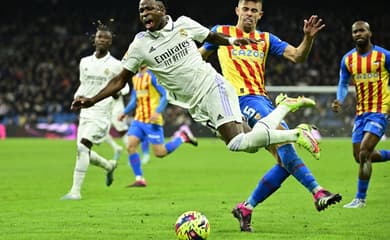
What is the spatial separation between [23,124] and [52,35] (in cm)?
864

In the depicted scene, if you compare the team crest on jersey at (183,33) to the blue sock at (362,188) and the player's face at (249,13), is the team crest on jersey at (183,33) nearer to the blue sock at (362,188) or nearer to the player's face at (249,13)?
the player's face at (249,13)

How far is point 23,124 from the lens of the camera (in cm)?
3694

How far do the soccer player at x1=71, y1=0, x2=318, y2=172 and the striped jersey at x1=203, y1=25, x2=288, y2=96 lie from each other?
522 millimetres

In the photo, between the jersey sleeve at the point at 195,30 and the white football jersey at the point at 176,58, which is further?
the jersey sleeve at the point at 195,30

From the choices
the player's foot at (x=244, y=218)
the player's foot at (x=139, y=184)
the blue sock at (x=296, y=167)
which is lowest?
the player's foot at (x=139, y=184)

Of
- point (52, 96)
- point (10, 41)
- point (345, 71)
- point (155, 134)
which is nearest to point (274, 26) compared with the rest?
point (52, 96)

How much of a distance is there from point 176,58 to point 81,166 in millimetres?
4680

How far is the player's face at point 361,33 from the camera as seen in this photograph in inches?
422

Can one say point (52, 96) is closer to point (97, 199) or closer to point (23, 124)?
point (23, 124)

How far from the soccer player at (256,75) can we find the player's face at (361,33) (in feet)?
7.06

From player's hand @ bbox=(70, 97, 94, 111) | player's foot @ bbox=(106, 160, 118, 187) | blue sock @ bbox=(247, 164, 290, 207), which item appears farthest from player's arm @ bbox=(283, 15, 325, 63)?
player's foot @ bbox=(106, 160, 118, 187)

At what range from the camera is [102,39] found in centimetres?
1277

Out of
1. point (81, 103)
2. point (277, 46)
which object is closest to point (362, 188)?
point (277, 46)

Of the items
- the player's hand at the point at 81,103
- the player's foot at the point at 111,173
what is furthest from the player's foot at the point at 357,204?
the player's foot at the point at 111,173
